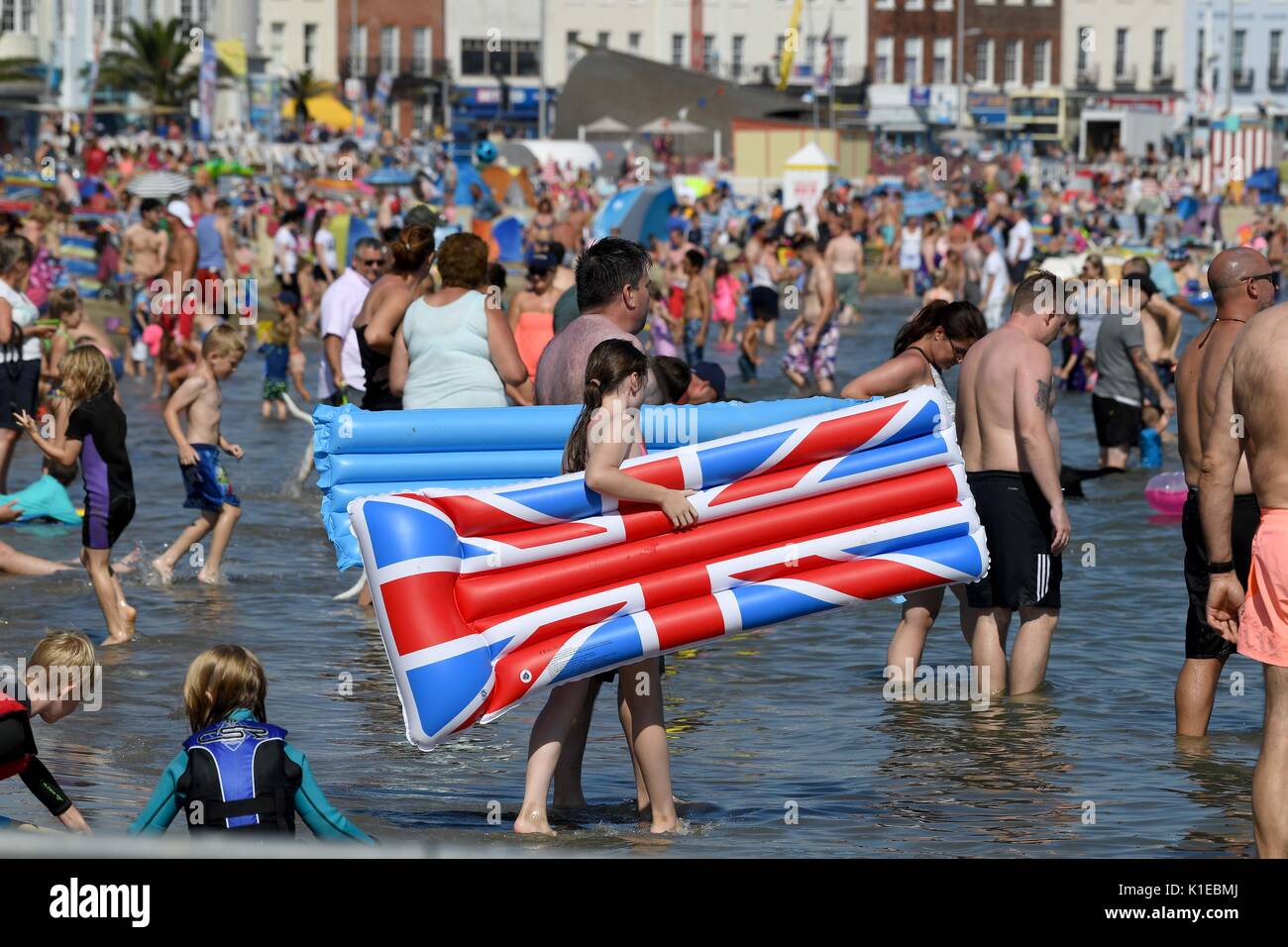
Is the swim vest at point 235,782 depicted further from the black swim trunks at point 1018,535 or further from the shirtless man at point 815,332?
the shirtless man at point 815,332

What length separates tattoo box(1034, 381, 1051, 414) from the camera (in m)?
6.94

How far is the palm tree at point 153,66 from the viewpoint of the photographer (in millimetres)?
66500

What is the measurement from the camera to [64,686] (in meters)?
4.93

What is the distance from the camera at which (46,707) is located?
4.96 metres

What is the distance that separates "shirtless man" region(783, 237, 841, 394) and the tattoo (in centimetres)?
972

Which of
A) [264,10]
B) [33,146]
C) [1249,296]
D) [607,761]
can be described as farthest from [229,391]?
[264,10]

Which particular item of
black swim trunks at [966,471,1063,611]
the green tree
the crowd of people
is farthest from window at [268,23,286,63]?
black swim trunks at [966,471,1063,611]

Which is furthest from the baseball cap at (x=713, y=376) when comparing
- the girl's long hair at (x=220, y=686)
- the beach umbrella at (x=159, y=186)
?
the beach umbrella at (x=159, y=186)

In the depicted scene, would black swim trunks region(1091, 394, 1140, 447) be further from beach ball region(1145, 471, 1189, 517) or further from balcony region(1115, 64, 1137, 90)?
balcony region(1115, 64, 1137, 90)

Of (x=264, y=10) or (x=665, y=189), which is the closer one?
(x=665, y=189)

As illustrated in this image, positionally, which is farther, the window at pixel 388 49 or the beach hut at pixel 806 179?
the window at pixel 388 49

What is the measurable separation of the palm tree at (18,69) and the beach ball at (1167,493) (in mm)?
53005
